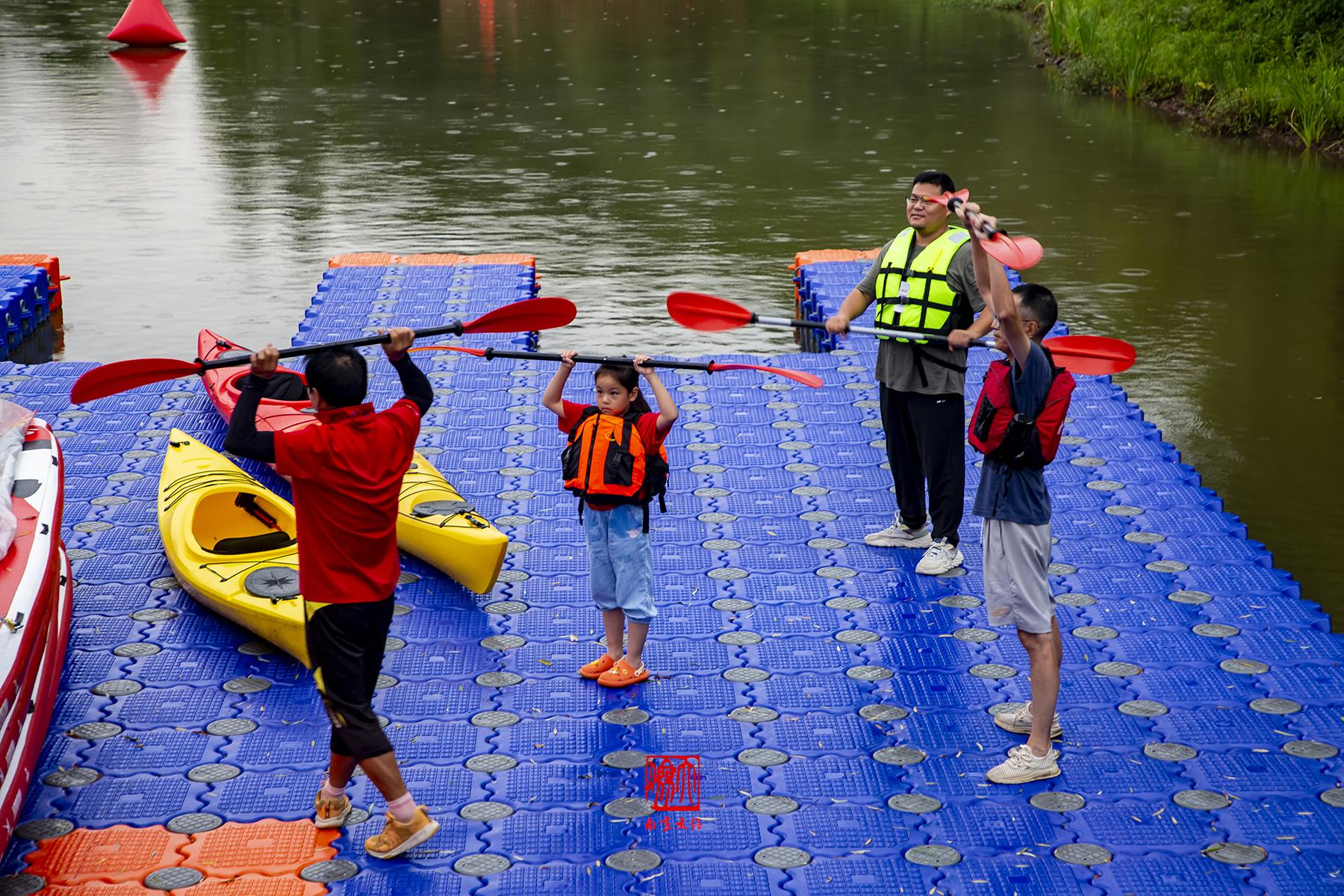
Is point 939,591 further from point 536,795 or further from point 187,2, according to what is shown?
point 187,2

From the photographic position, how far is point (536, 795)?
183 inches

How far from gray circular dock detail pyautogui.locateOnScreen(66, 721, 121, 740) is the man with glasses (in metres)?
3.14

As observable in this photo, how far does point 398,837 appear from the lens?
14.0ft

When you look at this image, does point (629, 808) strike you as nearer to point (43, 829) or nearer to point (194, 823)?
point (194, 823)

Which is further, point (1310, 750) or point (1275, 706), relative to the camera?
point (1275, 706)

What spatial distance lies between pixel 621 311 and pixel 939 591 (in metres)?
5.56

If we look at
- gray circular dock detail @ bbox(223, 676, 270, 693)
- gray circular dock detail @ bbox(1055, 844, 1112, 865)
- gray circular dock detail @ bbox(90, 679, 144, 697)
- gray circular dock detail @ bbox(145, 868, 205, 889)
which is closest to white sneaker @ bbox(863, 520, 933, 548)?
gray circular dock detail @ bbox(1055, 844, 1112, 865)

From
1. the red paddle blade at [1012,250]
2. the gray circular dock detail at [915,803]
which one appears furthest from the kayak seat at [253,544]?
the red paddle blade at [1012,250]

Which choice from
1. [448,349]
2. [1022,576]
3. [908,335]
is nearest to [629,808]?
[1022,576]

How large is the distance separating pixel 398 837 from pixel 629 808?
0.77m

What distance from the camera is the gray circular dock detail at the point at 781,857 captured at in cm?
429

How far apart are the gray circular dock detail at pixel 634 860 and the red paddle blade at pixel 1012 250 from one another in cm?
218

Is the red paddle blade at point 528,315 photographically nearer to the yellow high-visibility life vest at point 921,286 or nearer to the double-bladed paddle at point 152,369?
the double-bladed paddle at point 152,369

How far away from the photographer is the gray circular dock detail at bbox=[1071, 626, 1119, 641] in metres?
5.59
